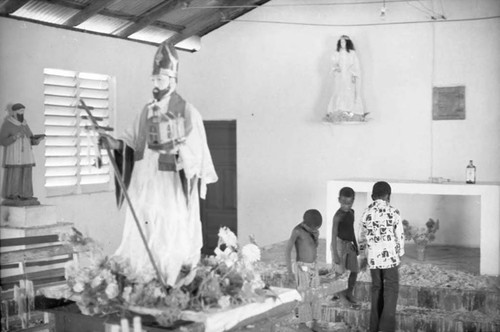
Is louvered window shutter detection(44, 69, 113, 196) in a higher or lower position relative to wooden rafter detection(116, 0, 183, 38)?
lower

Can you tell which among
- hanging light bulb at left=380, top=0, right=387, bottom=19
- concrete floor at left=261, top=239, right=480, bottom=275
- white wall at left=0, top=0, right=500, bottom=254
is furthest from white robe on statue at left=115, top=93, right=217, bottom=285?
hanging light bulb at left=380, top=0, right=387, bottom=19

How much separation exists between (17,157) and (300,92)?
182 inches

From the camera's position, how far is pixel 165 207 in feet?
15.3

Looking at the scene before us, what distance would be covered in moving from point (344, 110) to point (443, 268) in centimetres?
289

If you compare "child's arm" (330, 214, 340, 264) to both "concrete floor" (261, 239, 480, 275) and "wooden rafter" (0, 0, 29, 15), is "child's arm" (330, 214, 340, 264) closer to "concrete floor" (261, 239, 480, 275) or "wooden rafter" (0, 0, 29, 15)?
"concrete floor" (261, 239, 480, 275)

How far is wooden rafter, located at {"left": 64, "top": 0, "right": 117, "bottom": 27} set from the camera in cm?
→ 862

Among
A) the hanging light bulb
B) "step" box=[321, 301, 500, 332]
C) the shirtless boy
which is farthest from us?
the hanging light bulb

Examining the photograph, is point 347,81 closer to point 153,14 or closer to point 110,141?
point 153,14

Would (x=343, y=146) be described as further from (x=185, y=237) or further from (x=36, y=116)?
(x=185, y=237)

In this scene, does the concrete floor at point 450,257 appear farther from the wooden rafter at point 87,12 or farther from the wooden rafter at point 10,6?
the wooden rafter at point 10,6

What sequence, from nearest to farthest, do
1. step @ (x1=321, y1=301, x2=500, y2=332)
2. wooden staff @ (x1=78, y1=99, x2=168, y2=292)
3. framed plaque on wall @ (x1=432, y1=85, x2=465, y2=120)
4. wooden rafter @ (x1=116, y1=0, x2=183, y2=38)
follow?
wooden staff @ (x1=78, y1=99, x2=168, y2=292) → step @ (x1=321, y1=301, x2=500, y2=332) → wooden rafter @ (x1=116, y1=0, x2=183, y2=38) → framed plaque on wall @ (x1=432, y1=85, x2=465, y2=120)

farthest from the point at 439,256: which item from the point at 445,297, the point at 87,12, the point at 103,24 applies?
the point at 87,12

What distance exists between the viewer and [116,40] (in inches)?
380

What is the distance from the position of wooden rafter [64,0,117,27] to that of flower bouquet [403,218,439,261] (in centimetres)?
471
